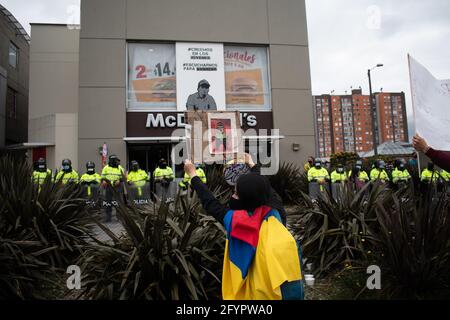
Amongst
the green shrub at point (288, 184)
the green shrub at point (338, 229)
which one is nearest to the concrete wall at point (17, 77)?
the green shrub at point (288, 184)

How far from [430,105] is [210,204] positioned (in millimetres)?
2529

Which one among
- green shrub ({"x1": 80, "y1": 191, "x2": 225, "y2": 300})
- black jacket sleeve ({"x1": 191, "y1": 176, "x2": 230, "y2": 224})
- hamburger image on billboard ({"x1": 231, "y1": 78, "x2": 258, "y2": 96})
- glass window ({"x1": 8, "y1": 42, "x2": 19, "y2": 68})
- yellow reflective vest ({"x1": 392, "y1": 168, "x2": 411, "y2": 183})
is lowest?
green shrub ({"x1": 80, "y1": 191, "x2": 225, "y2": 300})

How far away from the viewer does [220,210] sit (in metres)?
2.41

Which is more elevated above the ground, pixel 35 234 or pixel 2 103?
pixel 2 103

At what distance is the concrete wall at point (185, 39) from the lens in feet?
51.8

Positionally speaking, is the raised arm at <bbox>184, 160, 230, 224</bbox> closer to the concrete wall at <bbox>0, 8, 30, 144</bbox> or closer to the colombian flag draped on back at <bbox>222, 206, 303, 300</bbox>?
the colombian flag draped on back at <bbox>222, 206, 303, 300</bbox>

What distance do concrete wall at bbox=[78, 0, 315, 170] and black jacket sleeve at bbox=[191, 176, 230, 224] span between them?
1389 centimetres

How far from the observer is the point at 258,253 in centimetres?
202

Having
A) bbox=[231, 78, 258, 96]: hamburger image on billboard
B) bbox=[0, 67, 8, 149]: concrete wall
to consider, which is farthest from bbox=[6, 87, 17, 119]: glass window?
bbox=[231, 78, 258, 96]: hamburger image on billboard

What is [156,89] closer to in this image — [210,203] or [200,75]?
[200,75]

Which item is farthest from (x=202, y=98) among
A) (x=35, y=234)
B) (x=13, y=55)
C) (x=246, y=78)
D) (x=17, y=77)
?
(x=13, y=55)

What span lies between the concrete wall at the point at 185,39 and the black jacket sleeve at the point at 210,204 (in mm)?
13890

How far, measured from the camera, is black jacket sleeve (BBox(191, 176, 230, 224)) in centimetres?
239
